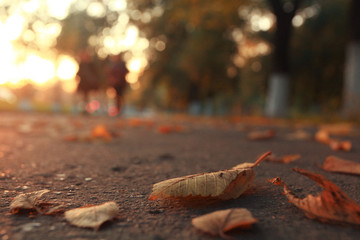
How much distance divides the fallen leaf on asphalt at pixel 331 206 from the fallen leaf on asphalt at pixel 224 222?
20cm

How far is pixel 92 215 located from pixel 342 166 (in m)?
1.25

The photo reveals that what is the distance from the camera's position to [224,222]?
80 centimetres

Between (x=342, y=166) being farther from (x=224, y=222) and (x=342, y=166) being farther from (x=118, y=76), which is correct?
(x=118, y=76)

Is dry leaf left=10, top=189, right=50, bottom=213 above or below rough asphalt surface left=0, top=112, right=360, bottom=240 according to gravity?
above

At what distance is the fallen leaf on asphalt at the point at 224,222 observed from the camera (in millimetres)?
775

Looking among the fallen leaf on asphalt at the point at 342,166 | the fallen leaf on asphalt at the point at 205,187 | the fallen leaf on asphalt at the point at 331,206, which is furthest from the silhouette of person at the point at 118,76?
the fallen leaf on asphalt at the point at 331,206

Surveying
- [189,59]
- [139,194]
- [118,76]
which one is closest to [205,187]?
[139,194]

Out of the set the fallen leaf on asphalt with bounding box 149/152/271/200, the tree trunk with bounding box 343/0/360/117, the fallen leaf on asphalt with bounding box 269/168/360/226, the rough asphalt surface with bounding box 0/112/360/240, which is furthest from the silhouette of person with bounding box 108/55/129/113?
the fallen leaf on asphalt with bounding box 269/168/360/226

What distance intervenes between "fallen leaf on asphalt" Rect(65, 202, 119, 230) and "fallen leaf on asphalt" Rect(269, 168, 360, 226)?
1.80 feet

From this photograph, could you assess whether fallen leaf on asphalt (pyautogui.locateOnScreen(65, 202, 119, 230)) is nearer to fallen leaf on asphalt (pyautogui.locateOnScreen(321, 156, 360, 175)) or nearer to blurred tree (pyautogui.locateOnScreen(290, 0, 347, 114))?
fallen leaf on asphalt (pyautogui.locateOnScreen(321, 156, 360, 175))

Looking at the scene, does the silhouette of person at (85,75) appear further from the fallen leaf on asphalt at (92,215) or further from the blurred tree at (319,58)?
the blurred tree at (319,58)

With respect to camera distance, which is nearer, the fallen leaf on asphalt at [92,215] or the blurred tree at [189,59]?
the fallen leaf on asphalt at [92,215]

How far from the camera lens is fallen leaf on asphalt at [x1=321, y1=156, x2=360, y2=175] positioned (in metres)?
1.50

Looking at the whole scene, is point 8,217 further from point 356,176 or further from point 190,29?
point 190,29
